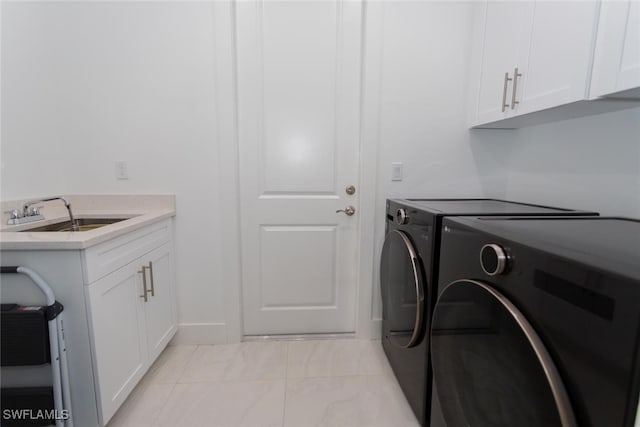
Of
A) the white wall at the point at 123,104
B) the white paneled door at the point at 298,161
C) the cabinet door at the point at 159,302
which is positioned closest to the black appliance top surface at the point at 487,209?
the white paneled door at the point at 298,161

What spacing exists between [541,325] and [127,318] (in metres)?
1.47

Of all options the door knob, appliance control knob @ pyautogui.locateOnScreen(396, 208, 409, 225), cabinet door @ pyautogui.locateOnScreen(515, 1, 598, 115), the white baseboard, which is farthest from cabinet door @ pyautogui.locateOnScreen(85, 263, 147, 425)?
cabinet door @ pyautogui.locateOnScreen(515, 1, 598, 115)

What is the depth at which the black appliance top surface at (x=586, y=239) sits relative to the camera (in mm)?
493

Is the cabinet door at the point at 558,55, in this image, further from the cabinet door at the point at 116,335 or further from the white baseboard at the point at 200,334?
the white baseboard at the point at 200,334

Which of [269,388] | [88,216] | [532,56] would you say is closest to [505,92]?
[532,56]

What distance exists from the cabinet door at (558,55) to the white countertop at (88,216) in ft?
5.99

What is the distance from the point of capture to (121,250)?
1.23 meters

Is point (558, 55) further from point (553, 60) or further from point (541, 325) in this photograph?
point (541, 325)

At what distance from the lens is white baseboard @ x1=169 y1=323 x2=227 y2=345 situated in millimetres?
1823

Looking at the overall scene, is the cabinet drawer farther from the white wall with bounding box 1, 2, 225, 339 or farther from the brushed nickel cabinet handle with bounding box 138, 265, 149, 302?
the white wall with bounding box 1, 2, 225, 339

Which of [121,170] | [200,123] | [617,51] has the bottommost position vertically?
[121,170]

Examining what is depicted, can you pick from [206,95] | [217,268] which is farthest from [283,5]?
[217,268]

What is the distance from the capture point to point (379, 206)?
179 centimetres

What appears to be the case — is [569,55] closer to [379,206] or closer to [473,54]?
[473,54]
